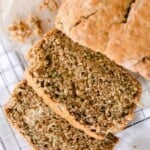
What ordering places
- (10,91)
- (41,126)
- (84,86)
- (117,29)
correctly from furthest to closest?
(10,91), (41,126), (84,86), (117,29)

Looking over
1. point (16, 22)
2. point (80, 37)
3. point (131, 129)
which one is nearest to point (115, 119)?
point (131, 129)

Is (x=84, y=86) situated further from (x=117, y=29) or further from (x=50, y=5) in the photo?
(x=50, y=5)

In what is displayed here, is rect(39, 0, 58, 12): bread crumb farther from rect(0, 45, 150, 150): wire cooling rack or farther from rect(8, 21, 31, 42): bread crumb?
rect(0, 45, 150, 150): wire cooling rack

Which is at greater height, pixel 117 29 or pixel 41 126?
pixel 117 29

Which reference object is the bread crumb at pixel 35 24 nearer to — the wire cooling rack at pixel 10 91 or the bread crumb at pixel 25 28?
the bread crumb at pixel 25 28

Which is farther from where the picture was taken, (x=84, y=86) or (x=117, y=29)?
(x=84, y=86)

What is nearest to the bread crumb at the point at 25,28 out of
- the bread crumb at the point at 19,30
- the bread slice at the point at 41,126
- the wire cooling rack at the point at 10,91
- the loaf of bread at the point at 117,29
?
the bread crumb at the point at 19,30

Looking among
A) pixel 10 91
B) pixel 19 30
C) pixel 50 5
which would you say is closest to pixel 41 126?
pixel 10 91

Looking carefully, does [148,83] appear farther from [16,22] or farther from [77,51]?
[16,22]
